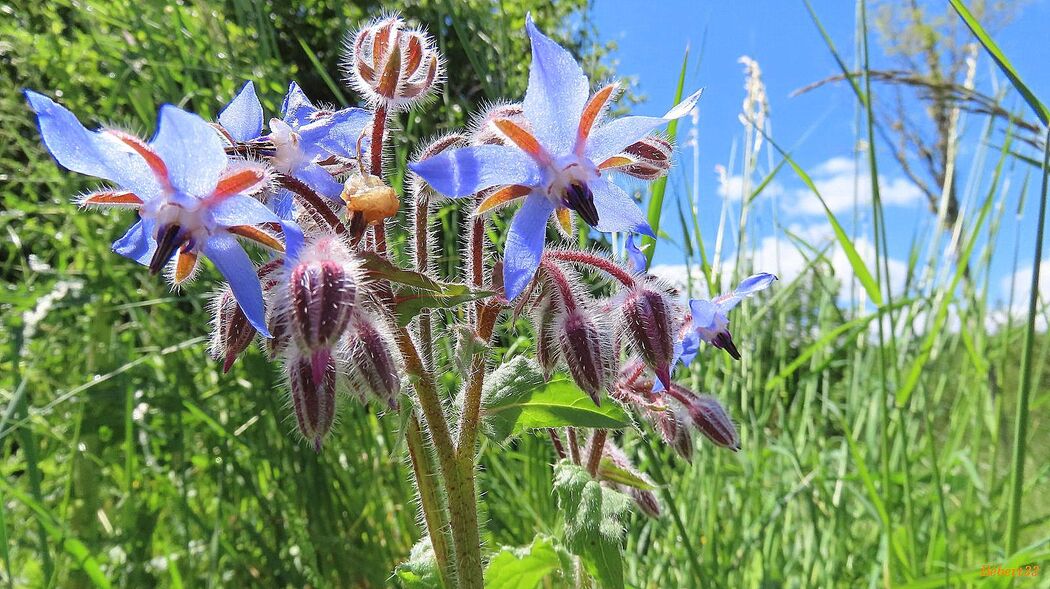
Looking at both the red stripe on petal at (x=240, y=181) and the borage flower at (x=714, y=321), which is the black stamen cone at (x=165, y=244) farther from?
the borage flower at (x=714, y=321)

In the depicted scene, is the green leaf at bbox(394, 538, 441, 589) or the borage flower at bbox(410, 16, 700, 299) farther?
the green leaf at bbox(394, 538, 441, 589)

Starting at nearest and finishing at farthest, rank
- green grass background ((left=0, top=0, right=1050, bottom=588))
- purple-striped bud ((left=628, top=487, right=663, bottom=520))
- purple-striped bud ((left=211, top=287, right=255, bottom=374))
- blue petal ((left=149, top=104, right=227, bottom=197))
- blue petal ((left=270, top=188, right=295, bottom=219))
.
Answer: blue petal ((left=149, top=104, right=227, bottom=197)), purple-striped bud ((left=211, top=287, right=255, bottom=374)), blue petal ((left=270, top=188, right=295, bottom=219)), purple-striped bud ((left=628, top=487, right=663, bottom=520)), green grass background ((left=0, top=0, right=1050, bottom=588))

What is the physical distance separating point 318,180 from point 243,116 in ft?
0.46

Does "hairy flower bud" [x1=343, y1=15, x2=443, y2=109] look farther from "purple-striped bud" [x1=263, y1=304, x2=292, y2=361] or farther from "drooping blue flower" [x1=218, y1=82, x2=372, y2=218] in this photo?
"purple-striped bud" [x1=263, y1=304, x2=292, y2=361]

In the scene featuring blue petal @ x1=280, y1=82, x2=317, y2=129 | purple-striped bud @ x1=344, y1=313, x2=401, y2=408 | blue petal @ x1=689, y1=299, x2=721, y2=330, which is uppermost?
blue petal @ x1=280, y1=82, x2=317, y2=129

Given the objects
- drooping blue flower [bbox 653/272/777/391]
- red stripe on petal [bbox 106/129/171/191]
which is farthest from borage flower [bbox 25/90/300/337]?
drooping blue flower [bbox 653/272/777/391]

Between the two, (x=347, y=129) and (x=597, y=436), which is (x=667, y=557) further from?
(x=347, y=129)

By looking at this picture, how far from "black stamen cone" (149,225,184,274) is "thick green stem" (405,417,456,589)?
296 mm

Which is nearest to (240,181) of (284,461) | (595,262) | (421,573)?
(595,262)

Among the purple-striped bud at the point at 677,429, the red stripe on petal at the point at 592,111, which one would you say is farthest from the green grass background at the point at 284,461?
the red stripe on petal at the point at 592,111

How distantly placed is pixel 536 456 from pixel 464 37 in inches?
29.3

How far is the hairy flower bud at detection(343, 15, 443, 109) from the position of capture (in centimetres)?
72

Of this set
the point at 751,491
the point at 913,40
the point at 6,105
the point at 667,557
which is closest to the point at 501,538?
the point at 667,557

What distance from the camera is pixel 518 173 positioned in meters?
0.62
